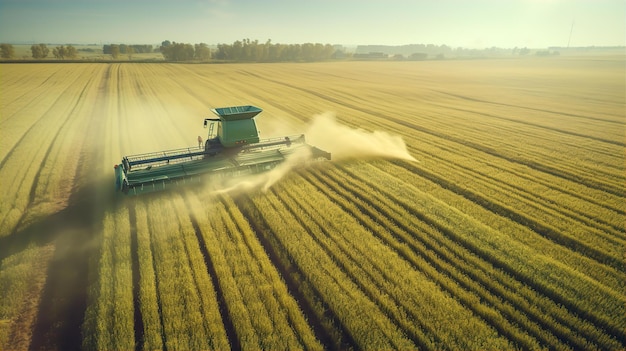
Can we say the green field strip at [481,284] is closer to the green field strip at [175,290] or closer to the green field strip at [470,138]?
the green field strip at [175,290]

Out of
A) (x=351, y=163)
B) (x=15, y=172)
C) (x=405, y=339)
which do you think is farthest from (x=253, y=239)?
(x=15, y=172)

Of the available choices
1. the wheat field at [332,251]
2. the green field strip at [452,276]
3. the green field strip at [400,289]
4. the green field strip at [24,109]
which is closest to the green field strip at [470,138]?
the wheat field at [332,251]

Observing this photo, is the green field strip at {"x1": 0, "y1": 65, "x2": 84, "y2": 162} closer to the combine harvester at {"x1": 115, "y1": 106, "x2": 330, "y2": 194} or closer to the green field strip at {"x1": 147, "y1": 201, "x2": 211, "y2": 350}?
the combine harvester at {"x1": 115, "y1": 106, "x2": 330, "y2": 194}

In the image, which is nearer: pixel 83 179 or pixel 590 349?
pixel 590 349

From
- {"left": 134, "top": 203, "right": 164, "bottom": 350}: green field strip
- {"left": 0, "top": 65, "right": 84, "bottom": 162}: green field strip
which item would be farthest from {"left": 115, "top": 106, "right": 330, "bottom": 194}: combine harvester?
{"left": 0, "top": 65, "right": 84, "bottom": 162}: green field strip

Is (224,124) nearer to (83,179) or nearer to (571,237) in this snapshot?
(83,179)

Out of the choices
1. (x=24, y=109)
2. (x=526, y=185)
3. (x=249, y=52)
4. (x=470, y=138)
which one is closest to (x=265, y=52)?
(x=249, y=52)

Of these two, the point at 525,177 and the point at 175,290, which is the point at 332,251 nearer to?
the point at 175,290
